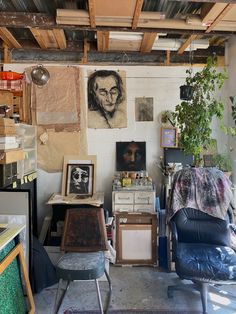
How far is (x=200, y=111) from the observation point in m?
3.28

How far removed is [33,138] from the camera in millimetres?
3850

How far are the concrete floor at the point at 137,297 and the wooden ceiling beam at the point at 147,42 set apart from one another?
2.62 meters

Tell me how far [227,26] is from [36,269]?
3.08 m

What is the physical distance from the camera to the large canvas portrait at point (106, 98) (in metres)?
3.98

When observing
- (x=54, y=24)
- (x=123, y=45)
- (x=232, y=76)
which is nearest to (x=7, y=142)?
(x=54, y=24)

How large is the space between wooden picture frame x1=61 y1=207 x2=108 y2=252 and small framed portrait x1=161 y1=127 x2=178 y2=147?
1448 mm

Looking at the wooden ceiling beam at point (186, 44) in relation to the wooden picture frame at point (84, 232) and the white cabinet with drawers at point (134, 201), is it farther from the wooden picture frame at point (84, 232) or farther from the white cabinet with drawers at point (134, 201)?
the wooden picture frame at point (84, 232)

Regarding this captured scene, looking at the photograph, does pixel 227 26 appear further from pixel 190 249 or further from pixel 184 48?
pixel 190 249

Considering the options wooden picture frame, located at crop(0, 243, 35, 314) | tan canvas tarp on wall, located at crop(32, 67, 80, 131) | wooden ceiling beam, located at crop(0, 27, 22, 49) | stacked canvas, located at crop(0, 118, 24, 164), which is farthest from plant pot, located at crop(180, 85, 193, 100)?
wooden picture frame, located at crop(0, 243, 35, 314)

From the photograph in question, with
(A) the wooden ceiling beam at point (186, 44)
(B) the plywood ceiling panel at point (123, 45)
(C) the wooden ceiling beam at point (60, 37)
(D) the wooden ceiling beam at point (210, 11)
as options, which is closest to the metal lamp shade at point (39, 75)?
(C) the wooden ceiling beam at point (60, 37)

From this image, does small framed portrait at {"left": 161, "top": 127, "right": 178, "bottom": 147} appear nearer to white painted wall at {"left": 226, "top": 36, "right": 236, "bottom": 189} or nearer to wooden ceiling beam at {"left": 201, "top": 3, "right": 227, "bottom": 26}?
white painted wall at {"left": 226, "top": 36, "right": 236, "bottom": 189}

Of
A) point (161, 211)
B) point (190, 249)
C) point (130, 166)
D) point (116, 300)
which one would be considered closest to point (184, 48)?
→ point (130, 166)

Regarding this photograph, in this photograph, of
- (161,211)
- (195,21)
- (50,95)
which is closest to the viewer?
(195,21)

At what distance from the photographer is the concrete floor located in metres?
2.72
